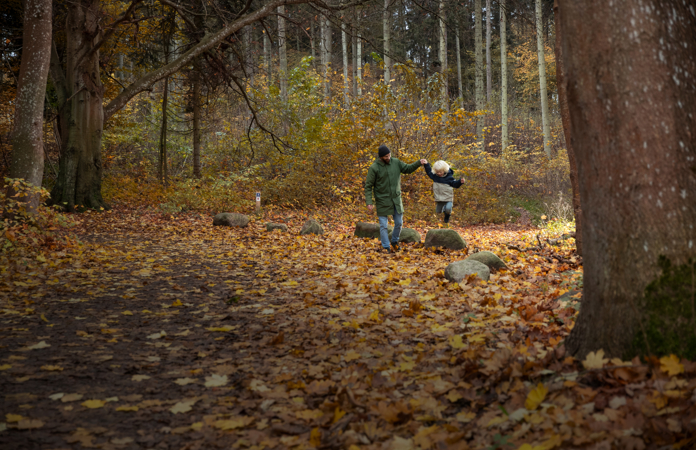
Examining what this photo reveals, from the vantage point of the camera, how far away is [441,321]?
426 centimetres

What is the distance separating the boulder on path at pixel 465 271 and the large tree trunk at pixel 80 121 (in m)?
11.8

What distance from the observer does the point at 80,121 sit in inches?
527

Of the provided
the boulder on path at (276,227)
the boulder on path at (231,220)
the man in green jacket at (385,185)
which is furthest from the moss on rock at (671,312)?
the boulder on path at (231,220)

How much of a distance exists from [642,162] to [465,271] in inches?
141

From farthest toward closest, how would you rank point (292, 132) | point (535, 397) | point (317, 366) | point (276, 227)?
point (292, 132) < point (276, 227) < point (317, 366) < point (535, 397)

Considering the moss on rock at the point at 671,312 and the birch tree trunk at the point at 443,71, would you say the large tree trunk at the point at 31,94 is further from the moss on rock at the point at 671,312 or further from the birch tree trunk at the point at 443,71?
the moss on rock at the point at 671,312

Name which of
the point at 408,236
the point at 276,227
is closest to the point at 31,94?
the point at 276,227

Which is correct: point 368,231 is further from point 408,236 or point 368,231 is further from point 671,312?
point 671,312

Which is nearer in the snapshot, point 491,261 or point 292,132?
point 491,261

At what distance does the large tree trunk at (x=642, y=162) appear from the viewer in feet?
7.96

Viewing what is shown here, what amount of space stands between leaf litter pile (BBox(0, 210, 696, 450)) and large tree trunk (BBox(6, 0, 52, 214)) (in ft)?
8.66

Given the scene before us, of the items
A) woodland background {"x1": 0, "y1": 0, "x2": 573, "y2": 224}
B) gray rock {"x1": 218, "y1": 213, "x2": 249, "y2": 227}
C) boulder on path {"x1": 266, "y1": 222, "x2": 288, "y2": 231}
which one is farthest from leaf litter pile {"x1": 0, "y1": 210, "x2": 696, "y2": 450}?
woodland background {"x1": 0, "y1": 0, "x2": 573, "y2": 224}

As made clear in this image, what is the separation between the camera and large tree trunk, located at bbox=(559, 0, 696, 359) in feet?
7.96

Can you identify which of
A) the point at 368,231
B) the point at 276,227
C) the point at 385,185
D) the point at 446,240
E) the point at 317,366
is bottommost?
the point at 317,366
